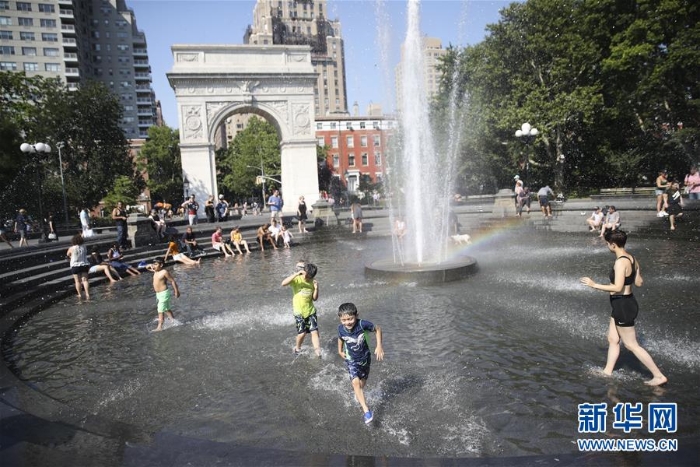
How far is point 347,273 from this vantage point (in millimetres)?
12492

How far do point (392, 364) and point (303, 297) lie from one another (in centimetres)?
146

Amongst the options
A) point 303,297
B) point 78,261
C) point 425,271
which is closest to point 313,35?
point 78,261

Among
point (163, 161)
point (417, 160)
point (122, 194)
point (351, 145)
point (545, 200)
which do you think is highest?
point (351, 145)

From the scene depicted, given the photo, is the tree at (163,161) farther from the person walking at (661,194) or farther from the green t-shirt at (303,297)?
the green t-shirt at (303,297)

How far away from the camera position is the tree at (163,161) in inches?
2459

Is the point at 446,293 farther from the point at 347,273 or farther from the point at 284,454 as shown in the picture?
the point at 284,454

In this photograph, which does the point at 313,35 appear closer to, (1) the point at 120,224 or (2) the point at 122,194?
(2) the point at 122,194

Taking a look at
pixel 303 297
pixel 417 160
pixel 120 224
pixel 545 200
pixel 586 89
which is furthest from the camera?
pixel 586 89

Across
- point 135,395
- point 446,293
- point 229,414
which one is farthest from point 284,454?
point 446,293

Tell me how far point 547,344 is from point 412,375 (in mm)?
2029

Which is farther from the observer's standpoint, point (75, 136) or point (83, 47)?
point (83, 47)

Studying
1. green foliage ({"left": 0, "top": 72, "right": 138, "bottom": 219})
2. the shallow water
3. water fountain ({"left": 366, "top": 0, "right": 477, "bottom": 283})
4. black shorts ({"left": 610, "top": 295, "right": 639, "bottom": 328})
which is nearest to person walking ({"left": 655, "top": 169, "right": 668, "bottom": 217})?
the shallow water

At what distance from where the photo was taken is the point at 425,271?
1051 cm

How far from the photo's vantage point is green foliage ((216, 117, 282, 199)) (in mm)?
64812
